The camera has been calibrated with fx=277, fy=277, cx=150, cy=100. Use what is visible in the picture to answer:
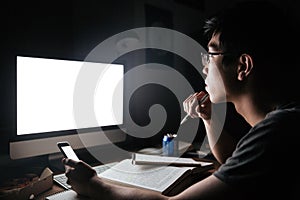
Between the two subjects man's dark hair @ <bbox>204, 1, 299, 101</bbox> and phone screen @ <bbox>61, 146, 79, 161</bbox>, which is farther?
phone screen @ <bbox>61, 146, 79, 161</bbox>

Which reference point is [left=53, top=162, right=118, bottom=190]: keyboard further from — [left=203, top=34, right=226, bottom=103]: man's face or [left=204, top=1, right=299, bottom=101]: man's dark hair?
[left=204, top=1, right=299, bottom=101]: man's dark hair

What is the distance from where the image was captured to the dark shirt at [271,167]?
21.5 inches

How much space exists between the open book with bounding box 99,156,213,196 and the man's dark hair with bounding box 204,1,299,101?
0.37m

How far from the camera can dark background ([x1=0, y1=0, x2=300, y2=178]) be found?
→ 3.60 ft

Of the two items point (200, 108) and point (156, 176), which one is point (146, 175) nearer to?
point (156, 176)

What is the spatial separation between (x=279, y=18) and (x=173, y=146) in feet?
2.38

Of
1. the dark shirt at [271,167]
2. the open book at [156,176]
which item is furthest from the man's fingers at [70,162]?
the dark shirt at [271,167]

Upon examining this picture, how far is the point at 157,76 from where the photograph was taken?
1656 millimetres

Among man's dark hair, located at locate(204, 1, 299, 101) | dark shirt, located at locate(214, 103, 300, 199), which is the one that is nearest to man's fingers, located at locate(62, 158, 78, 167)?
dark shirt, located at locate(214, 103, 300, 199)

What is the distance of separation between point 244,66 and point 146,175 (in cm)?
45

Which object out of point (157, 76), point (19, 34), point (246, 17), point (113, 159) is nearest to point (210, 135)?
point (113, 159)

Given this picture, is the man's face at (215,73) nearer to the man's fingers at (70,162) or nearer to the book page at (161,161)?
the book page at (161,161)

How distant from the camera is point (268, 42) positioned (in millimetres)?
708

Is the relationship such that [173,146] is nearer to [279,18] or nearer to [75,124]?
[75,124]
